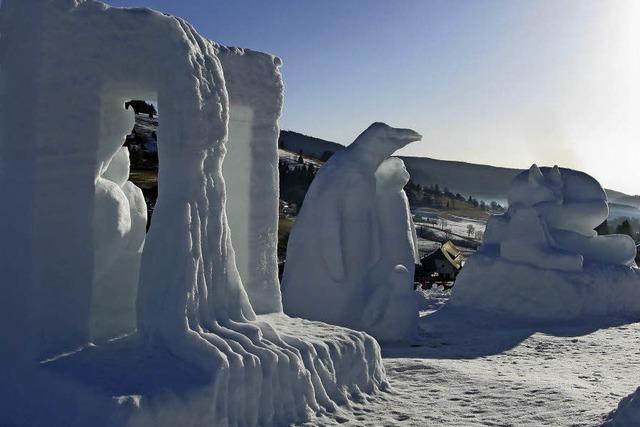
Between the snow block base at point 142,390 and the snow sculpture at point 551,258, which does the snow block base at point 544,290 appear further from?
the snow block base at point 142,390

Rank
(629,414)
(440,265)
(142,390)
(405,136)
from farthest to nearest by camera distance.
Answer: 1. (440,265)
2. (405,136)
3. (629,414)
4. (142,390)

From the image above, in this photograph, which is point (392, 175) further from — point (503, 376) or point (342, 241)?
point (503, 376)

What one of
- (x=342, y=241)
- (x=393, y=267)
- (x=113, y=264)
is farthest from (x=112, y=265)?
(x=393, y=267)

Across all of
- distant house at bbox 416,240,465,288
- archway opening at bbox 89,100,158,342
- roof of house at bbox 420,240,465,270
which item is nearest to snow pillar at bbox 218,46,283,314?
archway opening at bbox 89,100,158,342

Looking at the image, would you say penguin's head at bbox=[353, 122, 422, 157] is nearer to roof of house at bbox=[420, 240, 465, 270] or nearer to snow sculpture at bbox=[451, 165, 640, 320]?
snow sculpture at bbox=[451, 165, 640, 320]

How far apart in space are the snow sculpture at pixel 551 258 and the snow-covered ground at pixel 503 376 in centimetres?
68

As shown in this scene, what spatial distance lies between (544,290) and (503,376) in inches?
191

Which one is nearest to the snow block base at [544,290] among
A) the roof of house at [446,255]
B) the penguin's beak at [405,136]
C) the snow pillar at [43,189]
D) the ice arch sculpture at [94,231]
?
the penguin's beak at [405,136]

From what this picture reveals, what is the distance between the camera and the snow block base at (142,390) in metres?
4.31

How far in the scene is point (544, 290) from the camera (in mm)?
11625

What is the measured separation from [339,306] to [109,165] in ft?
12.7

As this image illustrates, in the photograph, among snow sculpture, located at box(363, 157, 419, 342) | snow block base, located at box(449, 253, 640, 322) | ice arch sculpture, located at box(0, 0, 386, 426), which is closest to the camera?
ice arch sculpture, located at box(0, 0, 386, 426)

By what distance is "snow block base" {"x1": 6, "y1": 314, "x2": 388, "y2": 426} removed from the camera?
4.31 m

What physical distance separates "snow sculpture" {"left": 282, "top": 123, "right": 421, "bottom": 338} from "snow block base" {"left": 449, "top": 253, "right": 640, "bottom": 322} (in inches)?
122
